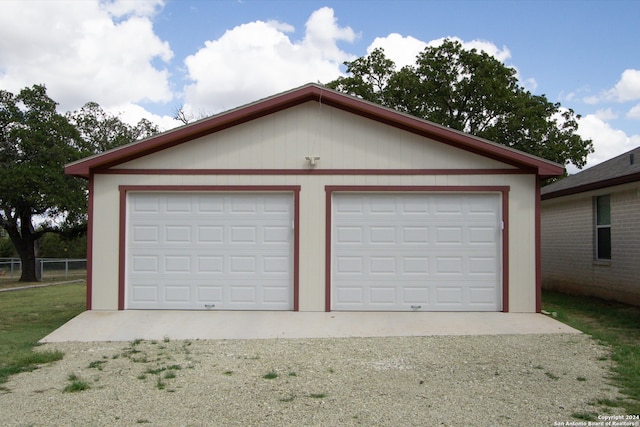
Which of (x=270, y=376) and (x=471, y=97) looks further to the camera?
(x=471, y=97)

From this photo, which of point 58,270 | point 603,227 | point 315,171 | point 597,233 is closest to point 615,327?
point 603,227

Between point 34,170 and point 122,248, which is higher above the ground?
point 34,170

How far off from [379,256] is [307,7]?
8.86 m

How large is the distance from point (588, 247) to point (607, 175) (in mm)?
2102

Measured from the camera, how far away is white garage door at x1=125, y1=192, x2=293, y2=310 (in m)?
11.1

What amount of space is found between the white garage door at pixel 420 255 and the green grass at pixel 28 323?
511cm

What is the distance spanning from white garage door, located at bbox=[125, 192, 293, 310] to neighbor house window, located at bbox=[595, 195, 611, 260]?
769cm

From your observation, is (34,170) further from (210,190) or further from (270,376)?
(270,376)

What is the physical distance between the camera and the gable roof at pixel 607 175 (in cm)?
1208

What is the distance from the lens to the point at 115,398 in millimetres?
6082

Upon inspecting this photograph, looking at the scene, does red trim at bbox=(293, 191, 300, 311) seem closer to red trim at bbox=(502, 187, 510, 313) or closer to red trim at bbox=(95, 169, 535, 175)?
red trim at bbox=(95, 169, 535, 175)

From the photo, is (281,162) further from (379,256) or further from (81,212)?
(81,212)

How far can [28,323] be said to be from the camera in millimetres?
11633

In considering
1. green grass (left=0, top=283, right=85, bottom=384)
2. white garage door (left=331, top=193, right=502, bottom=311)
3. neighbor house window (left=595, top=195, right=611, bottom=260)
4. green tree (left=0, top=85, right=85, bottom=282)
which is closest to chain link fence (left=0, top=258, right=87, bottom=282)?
green tree (left=0, top=85, right=85, bottom=282)
